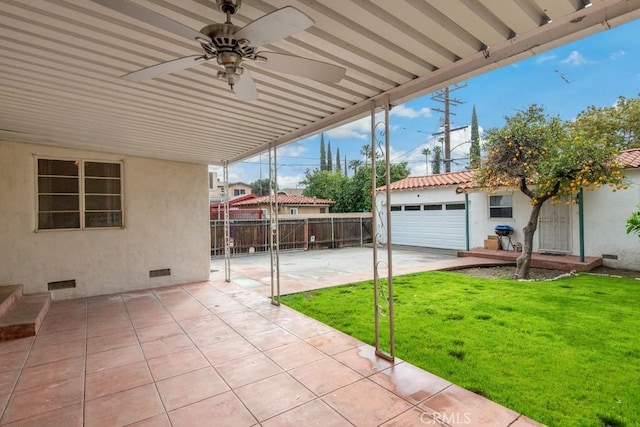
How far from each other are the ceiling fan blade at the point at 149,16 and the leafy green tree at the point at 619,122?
15685 mm

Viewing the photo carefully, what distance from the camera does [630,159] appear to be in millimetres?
7648

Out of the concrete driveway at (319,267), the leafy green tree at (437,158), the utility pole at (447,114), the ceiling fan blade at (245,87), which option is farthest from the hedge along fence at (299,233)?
the leafy green tree at (437,158)

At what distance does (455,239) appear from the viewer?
1152 centimetres

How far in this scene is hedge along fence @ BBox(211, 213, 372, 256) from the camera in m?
11.5

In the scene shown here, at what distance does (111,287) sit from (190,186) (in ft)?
8.04

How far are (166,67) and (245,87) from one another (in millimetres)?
526

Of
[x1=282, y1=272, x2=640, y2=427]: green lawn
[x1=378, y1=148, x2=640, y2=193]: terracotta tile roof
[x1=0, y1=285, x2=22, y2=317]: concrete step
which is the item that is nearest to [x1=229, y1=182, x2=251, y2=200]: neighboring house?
[x1=378, y1=148, x2=640, y2=193]: terracotta tile roof

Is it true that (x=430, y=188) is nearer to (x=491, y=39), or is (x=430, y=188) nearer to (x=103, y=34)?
(x=491, y=39)

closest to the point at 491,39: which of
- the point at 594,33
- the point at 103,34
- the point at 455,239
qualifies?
the point at 594,33

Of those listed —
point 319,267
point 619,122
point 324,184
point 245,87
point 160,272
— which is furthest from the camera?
point 324,184

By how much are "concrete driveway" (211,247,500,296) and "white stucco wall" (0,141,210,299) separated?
130 centimetres

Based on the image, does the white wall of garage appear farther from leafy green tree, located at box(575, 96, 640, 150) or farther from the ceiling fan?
the ceiling fan

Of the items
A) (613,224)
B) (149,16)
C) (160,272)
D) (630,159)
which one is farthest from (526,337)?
(630,159)

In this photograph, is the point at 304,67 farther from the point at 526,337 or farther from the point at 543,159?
the point at 543,159
